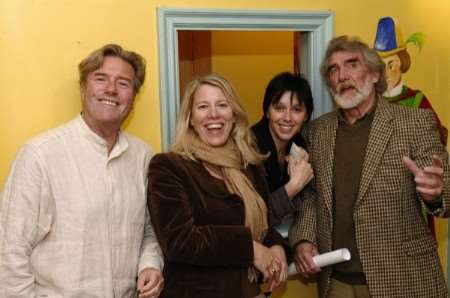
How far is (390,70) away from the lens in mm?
2229

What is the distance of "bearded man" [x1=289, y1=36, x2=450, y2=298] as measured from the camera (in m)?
1.68

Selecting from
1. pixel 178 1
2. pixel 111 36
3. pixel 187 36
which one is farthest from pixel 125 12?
pixel 187 36

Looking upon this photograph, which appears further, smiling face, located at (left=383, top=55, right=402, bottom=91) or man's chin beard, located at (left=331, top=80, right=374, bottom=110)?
smiling face, located at (left=383, top=55, right=402, bottom=91)

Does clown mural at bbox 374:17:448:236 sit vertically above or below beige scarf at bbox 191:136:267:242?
above

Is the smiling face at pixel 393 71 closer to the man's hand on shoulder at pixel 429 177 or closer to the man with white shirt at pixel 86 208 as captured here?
the man's hand on shoulder at pixel 429 177

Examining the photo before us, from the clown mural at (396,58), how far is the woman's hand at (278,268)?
41.4 inches

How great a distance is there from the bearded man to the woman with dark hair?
4.8 inches

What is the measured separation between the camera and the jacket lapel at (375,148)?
1.68 metres

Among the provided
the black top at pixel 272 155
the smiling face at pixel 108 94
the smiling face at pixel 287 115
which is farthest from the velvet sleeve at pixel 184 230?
the smiling face at pixel 287 115

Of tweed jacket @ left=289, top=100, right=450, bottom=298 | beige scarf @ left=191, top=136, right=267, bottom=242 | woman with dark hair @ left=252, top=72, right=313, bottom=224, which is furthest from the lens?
woman with dark hair @ left=252, top=72, right=313, bottom=224

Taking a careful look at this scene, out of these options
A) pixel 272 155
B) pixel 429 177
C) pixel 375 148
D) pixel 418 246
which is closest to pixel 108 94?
pixel 272 155

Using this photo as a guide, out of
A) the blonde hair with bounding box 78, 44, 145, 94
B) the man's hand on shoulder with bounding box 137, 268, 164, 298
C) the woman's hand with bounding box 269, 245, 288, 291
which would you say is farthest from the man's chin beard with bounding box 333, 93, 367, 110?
the man's hand on shoulder with bounding box 137, 268, 164, 298

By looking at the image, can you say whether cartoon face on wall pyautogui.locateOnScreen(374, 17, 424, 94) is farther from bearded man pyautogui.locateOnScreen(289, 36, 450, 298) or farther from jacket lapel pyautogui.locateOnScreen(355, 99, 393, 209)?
jacket lapel pyautogui.locateOnScreen(355, 99, 393, 209)

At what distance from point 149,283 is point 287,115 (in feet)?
2.87
